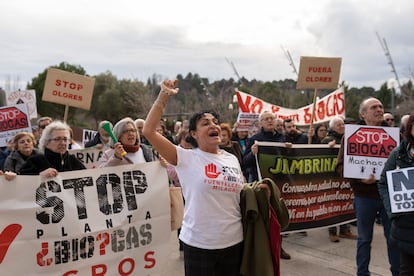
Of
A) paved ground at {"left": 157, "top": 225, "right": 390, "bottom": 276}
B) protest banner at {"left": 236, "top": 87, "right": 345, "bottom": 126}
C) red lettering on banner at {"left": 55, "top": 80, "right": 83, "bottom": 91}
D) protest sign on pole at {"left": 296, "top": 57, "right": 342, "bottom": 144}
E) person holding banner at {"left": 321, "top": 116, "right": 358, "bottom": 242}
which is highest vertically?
protest sign on pole at {"left": 296, "top": 57, "right": 342, "bottom": 144}

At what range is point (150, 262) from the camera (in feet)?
12.8

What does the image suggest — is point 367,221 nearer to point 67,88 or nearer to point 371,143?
point 371,143

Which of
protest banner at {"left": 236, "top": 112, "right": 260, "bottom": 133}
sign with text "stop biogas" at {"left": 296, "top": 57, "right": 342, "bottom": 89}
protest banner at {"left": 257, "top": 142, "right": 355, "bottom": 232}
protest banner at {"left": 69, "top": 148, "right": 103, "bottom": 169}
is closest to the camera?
protest banner at {"left": 257, "top": 142, "right": 355, "bottom": 232}

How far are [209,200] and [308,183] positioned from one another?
3.13 metres

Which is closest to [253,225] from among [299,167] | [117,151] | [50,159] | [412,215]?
[412,215]

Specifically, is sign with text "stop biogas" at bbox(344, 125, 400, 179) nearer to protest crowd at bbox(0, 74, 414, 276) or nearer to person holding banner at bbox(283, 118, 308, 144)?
protest crowd at bbox(0, 74, 414, 276)

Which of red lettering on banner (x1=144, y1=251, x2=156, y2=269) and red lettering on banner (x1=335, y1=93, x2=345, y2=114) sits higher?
red lettering on banner (x1=335, y1=93, x2=345, y2=114)

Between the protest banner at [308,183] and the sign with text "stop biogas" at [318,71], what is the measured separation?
5.25 ft

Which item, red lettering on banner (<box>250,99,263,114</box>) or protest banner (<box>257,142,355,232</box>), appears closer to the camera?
protest banner (<box>257,142,355,232</box>)

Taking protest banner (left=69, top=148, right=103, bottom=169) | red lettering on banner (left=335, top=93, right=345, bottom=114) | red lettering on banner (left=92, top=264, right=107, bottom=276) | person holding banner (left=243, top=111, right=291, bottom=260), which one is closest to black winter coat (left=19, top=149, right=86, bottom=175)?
red lettering on banner (left=92, top=264, right=107, bottom=276)

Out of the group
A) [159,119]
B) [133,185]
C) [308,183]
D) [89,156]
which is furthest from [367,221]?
[89,156]

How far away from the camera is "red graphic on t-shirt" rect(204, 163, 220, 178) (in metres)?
2.73

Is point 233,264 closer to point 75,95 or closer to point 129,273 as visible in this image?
point 129,273

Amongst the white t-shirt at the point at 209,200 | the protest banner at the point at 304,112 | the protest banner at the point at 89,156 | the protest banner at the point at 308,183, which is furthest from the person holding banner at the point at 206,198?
the protest banner at the point at 304,112
